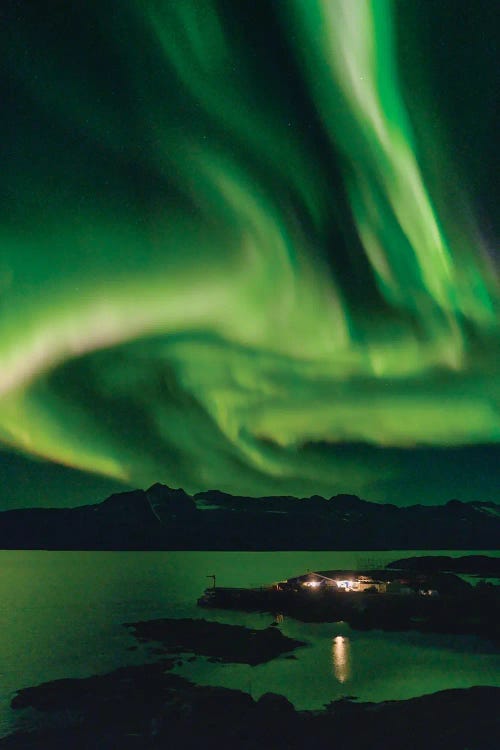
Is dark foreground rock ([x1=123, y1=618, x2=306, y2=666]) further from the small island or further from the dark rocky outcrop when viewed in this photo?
the dark rocky outcrop

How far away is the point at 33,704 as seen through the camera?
3662 centimetres

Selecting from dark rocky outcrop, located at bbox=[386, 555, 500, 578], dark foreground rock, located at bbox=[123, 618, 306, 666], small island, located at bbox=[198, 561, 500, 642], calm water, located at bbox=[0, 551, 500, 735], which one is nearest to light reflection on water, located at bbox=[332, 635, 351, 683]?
calm water, located at bbox=[0, 551, 500, 735]

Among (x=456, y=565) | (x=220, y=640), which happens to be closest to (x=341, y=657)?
(x=220, y=640)

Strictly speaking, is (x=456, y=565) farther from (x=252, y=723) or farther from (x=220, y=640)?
(x=252, y=723)

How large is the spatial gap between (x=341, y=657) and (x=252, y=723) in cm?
2450

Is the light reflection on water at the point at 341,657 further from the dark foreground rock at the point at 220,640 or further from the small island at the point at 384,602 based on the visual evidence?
the small island at the point at 384,602

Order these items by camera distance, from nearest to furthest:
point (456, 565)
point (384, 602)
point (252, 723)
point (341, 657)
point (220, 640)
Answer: point (252, 723) → point (341, 657) → point (220, 640) → point (384, 602) → point (456, 565)

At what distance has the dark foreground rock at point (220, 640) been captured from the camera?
49.8 meters

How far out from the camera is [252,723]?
2992 centimetres

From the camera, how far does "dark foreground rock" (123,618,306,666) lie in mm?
49781

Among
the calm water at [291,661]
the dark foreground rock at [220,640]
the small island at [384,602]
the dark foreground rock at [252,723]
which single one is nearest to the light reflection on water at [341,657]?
the calm water at [291,661]

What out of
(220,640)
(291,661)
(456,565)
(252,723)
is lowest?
(252,723)

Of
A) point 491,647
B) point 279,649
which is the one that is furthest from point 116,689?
point 491,647

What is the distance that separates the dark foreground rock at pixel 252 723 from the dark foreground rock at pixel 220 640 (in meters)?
14.3
